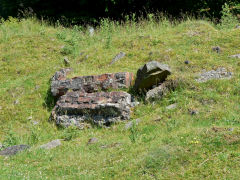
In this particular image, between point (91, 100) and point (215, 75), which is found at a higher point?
point (215, 75)

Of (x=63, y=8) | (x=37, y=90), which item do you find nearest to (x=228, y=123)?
(x=37, y=90)

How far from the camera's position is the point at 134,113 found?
27.9ft

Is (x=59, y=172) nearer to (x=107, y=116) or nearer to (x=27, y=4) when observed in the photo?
(x=107, y=116)

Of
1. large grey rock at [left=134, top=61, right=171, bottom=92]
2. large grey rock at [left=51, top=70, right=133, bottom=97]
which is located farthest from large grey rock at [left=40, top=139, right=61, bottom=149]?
large grey rock at [left=134, top=61, right=171, bottom=92]

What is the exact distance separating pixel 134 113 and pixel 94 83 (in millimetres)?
1720

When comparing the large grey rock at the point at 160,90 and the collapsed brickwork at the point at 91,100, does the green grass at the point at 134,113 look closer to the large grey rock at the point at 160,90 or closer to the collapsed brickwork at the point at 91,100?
the large grey rock at the point at 160,90

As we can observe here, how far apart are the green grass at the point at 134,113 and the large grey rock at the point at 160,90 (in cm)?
19

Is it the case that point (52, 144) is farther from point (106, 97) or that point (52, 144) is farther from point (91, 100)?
point (106, 97)

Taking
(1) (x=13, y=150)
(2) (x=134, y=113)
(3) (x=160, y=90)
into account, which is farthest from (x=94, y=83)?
(1) (x=13, y=150)

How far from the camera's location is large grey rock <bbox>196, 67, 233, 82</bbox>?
8.84m

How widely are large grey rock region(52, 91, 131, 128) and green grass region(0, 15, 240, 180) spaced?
29 centimetres

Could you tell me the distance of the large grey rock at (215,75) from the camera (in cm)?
884

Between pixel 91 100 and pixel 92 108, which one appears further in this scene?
pixel 91 100

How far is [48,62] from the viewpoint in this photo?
45.4 feet
